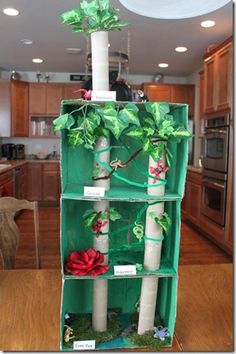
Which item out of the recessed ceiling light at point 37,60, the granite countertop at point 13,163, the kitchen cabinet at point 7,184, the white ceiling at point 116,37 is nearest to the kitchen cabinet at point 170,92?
the white ceiling at point 116,37

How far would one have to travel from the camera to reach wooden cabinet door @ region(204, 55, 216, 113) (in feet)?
13.2

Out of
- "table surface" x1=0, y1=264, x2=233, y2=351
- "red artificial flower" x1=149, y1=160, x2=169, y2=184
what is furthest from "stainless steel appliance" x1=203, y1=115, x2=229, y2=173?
"red artificial flower" x1=149, y1=160, x2=169, y2=184

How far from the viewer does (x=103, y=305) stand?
109 centimetres

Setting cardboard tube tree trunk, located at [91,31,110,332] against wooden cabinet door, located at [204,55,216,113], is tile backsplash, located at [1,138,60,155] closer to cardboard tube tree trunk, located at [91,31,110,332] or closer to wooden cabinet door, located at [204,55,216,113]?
wooden cabinet door, located at [204,55,216,113]

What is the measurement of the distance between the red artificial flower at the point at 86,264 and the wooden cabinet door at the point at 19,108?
211 inches

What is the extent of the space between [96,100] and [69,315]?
2.40ft

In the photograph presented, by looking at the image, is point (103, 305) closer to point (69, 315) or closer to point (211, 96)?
point (69, 315)

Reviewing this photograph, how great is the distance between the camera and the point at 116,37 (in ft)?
13.3

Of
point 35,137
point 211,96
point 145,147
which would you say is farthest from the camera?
point 35,137

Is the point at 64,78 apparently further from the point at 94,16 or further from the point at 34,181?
the point at 94,16

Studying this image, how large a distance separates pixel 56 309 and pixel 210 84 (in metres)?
3.61

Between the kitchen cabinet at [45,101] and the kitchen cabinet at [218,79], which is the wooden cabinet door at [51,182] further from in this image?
the kitchen cabinet at [218,79]

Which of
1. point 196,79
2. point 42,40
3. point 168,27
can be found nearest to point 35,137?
point 42,40

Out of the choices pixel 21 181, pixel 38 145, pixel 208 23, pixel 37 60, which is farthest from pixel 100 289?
pixel 38 145
